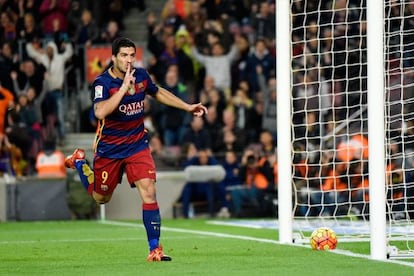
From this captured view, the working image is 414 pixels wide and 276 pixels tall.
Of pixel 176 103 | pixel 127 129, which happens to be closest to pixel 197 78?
pixel 176 103

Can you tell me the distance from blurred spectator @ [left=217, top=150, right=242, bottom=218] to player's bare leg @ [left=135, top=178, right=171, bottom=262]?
9617mm

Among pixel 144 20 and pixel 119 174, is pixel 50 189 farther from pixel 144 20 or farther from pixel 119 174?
pixel 119 174

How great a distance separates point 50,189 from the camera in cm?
2069

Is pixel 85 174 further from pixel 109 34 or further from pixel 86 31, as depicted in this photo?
pixel 86 31

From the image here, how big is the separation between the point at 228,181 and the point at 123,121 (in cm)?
971

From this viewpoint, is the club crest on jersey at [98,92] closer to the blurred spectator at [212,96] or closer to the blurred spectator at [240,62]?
the blurred spectator at [212,96]

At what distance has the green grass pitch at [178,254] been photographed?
400 inches

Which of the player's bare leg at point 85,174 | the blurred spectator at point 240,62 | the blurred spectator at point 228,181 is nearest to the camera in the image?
the player's bare leg at point 85,174

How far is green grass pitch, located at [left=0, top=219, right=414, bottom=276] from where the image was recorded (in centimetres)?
1016

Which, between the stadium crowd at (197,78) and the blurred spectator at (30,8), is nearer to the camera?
the stadium crowd at (197,78)

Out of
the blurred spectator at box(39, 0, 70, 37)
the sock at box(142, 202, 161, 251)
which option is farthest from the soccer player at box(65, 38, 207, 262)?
the blurred spectator at box(39, 0, 70, 37)

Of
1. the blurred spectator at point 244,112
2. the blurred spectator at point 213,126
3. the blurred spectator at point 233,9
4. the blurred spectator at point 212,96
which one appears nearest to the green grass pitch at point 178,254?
the blurred spectator at point 213,126

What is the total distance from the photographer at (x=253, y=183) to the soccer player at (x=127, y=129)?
901 centimetres

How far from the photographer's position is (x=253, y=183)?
2097 centimetres
